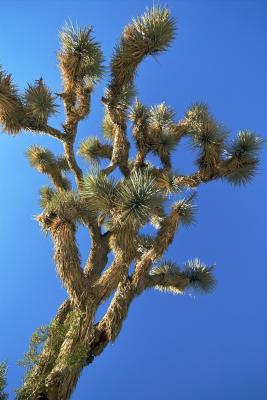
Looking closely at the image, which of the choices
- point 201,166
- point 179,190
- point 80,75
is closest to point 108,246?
point 179,190

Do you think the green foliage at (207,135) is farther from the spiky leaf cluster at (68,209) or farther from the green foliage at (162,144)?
the spiky leaf cluster at (68,209)

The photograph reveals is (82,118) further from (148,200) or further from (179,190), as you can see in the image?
(148,200)

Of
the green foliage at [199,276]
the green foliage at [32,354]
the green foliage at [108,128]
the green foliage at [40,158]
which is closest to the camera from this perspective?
the green foliage at [32,354]

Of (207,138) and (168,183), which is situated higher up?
Result: (207,138)

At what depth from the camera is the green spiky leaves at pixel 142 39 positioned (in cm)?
729

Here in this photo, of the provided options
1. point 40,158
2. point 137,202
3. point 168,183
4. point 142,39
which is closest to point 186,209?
point 168,183

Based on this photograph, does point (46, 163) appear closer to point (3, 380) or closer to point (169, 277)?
point (169, 277)

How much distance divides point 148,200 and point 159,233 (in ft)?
3.92

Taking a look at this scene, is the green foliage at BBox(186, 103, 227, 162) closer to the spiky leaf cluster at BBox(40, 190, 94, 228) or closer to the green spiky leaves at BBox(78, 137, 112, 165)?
the green spiky leaves at BBox(78, 137, 112, 165)

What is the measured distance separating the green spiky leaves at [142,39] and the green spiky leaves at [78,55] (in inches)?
14.9

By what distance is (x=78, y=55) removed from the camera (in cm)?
735

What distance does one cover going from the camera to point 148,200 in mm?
6078

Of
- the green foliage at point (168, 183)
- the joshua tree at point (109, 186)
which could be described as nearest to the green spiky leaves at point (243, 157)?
the joshua tree at point (109, 186)

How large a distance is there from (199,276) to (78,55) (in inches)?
185
